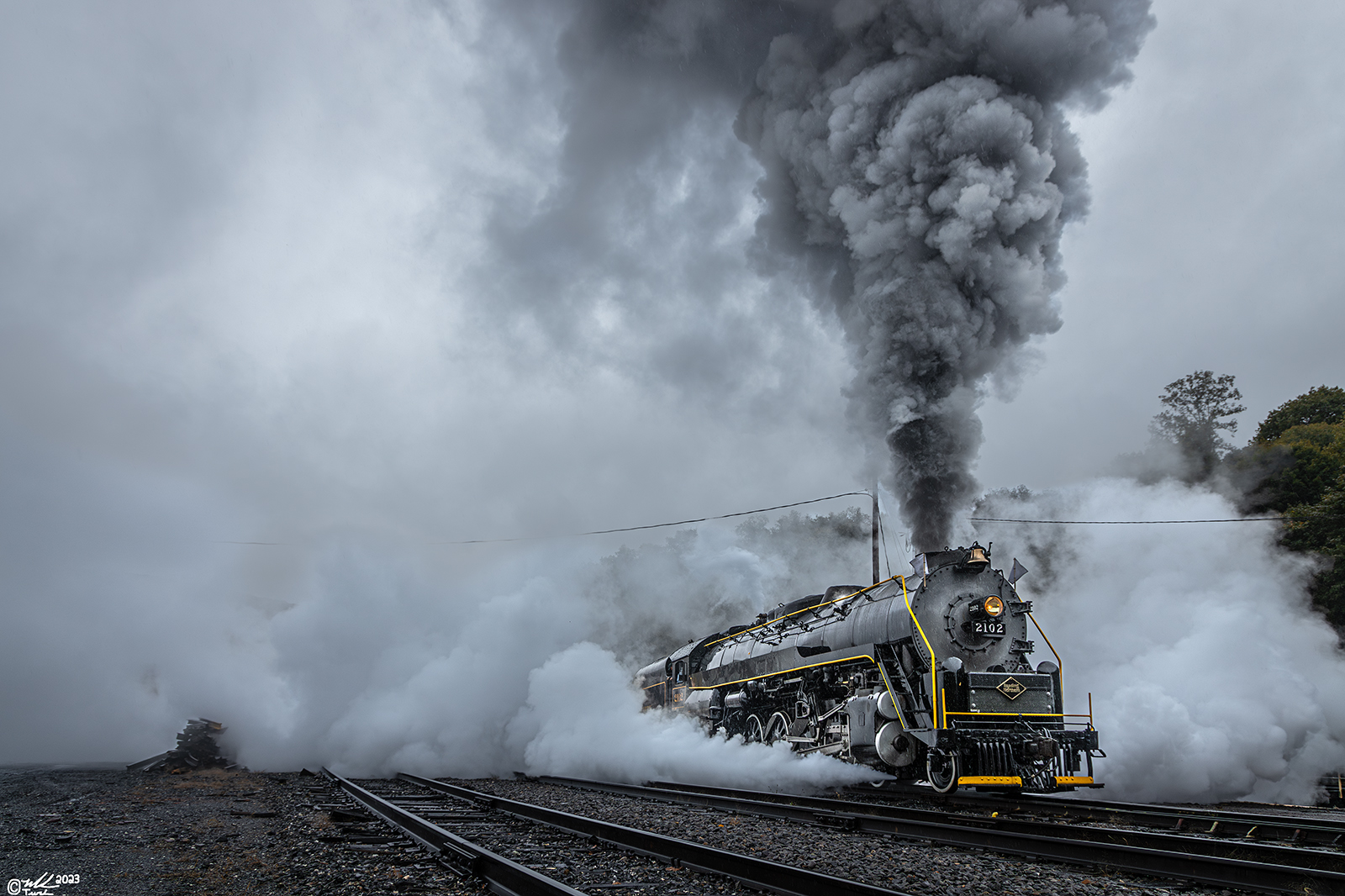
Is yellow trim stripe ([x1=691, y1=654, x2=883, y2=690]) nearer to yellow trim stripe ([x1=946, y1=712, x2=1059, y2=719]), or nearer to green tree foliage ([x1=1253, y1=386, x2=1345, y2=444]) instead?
yellow trim stripe ([x1=946, y1=712, x2=1059, y2=719])

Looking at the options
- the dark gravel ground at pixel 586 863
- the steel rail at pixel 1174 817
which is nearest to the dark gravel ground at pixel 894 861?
the dark gravel ground at pixel 586 863

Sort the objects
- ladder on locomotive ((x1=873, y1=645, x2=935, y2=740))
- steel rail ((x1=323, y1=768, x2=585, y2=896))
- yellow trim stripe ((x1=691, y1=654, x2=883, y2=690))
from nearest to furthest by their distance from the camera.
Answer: steel rail ((x1=323, y1=768, x2=585, y2=896)), ladder on locomotive ((x1=873, y1=645, x2=935, y2=740)), yellow trim stripe ((x1=691, y1=654, x2=883, y2=690))

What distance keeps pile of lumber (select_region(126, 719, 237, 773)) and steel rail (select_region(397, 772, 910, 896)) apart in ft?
38.3

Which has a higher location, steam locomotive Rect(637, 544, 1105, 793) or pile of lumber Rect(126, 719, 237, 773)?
steam locomotive Rect(637, 544, 1105, 793)

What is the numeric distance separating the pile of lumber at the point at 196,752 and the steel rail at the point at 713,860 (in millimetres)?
11673

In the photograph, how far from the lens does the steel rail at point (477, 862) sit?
14.9 ft

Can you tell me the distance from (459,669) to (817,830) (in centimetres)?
1017

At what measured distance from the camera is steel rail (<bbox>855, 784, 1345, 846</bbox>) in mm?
6957

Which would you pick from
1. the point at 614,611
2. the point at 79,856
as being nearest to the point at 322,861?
the point at 79,856

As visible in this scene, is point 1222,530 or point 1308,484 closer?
point 1222,530

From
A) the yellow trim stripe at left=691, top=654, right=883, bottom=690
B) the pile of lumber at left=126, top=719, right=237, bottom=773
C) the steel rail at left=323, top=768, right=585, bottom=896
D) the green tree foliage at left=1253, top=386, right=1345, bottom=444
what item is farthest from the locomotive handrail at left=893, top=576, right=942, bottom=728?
the green tree foliage at left=1253, top=386, right=1345, bottom=444

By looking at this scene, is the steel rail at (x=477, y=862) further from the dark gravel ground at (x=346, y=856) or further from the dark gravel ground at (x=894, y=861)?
the dark gravel ground at (x=894, y=861)

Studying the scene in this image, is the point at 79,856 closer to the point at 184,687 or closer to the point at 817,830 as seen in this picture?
the point at 817,830

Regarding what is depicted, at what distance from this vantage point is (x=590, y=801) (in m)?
9.74
